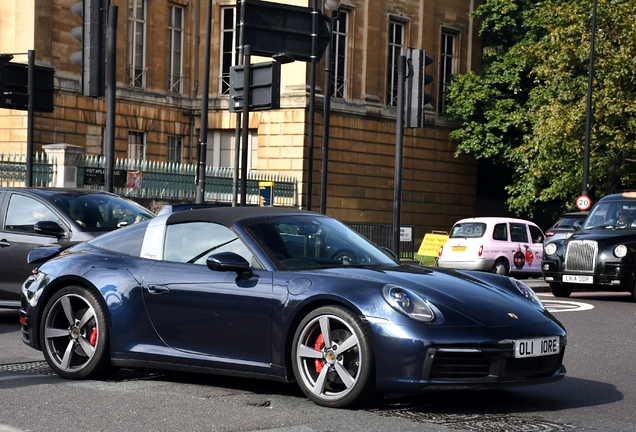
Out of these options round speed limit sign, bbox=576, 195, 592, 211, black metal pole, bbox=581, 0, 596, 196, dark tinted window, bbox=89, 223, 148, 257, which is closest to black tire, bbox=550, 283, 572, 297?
dark tinted window, bbox=89, 223, 148, 257

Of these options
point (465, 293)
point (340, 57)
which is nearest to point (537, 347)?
point (465, 293)

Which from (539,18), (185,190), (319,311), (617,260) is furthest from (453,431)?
(539,18)

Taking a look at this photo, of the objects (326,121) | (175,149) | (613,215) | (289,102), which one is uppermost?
(289,102)

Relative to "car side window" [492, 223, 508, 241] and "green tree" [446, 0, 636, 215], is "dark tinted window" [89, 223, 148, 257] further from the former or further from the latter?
"green tree" [446, 0, 636, 215]

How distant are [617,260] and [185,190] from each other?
20.1 m

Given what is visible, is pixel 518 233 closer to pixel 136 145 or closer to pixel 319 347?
pixel 136 145

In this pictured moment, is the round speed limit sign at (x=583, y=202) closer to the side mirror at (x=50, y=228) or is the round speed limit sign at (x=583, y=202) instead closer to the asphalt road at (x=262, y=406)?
the side mirror at (x=50, y=228)

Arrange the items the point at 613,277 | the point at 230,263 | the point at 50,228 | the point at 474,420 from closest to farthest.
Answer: the point at 474,420, the point at 230,263, the point at 50,228, the point at 613,277

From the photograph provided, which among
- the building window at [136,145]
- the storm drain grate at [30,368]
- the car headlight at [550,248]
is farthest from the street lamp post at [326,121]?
the storm drain grate at [30,368]

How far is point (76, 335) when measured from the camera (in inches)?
341

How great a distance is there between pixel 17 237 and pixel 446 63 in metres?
39.8

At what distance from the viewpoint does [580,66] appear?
4281 cm

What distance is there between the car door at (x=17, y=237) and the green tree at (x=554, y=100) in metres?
30.1

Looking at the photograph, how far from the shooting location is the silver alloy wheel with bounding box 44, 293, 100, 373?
8609mm
